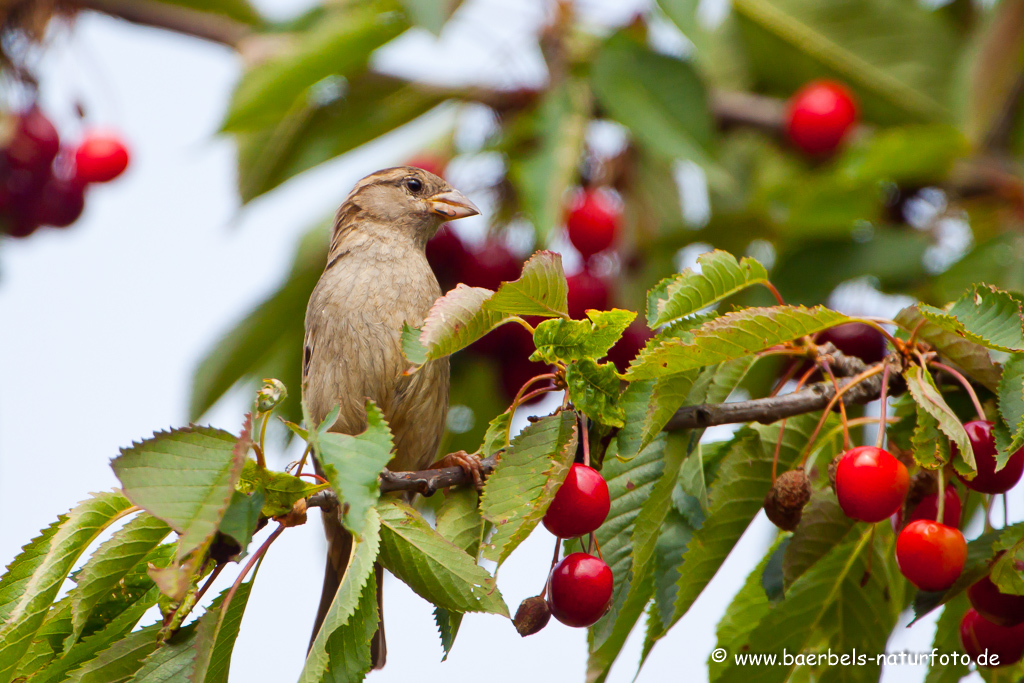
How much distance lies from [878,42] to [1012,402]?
3421 mm

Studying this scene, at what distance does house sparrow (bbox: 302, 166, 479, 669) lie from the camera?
10.8ft

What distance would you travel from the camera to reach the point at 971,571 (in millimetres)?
1940

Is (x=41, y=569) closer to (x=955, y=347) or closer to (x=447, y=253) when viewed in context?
(x=955, y=347)

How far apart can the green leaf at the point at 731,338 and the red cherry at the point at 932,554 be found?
45cm

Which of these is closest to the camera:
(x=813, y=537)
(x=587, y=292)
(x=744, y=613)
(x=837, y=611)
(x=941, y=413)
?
(x=941, y=413)

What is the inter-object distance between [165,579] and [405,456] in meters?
2.03

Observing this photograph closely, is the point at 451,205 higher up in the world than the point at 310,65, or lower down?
lower down

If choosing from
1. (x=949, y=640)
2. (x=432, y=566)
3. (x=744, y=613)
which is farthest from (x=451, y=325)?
(x=949, y=640)

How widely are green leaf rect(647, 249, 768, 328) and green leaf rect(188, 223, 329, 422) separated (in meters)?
2.70

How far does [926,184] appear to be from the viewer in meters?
4.46

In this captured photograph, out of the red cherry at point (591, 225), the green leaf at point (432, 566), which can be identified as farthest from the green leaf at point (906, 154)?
the green leaf at point (432, 566)

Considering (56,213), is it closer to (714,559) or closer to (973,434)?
(714,559)

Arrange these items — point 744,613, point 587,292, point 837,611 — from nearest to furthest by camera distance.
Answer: point 837,611 < point 744,613 < point 587,292

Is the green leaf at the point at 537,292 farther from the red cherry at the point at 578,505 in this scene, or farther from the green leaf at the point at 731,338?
the red cherry at the point at 578,505
